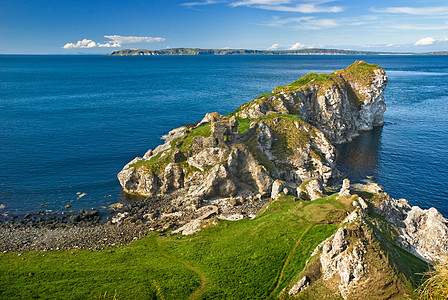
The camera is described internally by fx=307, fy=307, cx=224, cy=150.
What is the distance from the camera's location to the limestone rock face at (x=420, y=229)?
118ft

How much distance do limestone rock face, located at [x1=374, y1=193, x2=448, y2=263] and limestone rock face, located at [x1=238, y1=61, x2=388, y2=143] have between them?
127ft

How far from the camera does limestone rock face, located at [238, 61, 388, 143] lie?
81.3 m

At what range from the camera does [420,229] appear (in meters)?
38.8

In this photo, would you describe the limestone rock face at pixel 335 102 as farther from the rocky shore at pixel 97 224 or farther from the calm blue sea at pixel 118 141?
the rocky shore at pixel 97 224

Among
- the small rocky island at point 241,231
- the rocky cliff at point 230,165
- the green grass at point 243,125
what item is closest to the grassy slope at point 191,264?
the small rocky island at point 241,231

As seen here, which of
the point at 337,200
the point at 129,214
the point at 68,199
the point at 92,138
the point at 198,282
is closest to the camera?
the point at 198,282

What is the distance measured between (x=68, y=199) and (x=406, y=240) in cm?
5603

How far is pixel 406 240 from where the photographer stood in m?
36.9

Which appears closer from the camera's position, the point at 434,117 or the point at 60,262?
the point at 60,262

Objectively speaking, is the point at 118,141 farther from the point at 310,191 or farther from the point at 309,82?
the point at 309,82

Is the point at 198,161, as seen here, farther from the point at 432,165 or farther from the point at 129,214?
the point at 432,165

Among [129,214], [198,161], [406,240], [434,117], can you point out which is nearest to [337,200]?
[406,240]

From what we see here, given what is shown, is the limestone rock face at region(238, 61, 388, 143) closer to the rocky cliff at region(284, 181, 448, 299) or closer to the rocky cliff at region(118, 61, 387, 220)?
the rocky cliff at region(118, 61, 387, 220)

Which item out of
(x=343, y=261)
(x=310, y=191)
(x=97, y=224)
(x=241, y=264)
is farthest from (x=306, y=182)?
(x=97, y=224)
